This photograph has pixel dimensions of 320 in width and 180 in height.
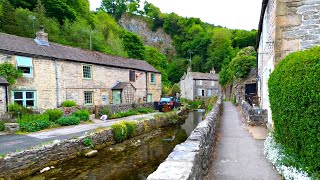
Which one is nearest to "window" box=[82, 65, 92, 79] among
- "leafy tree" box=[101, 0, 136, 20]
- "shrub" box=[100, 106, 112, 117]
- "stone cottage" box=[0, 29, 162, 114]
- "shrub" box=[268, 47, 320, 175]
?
"stone cottage" box=[0, 29, 162, 114]

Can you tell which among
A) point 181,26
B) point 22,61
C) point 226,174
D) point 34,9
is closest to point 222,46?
point 181,26

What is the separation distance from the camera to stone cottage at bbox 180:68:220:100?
47562mm

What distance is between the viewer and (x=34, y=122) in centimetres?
1296

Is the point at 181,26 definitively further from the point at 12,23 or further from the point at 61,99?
the point at 61,99

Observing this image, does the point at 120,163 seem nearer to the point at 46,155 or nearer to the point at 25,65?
the point at 46,155

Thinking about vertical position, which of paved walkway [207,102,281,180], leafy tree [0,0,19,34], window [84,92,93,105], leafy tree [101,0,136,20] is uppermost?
leafy tree [101,0,136,20]

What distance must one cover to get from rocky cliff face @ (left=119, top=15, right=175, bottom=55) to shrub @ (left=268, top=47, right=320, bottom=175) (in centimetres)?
8701

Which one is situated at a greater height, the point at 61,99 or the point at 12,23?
the point at 12,23

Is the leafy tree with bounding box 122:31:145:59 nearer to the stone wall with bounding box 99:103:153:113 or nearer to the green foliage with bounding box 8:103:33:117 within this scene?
the stone wall with bounding box 99:103:153:113

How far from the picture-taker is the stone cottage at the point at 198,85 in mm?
47562

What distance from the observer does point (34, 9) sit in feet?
111

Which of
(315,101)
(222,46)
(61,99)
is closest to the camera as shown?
(315,101)

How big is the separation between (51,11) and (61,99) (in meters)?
26.1

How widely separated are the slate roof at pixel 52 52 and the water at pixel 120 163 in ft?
32.0
